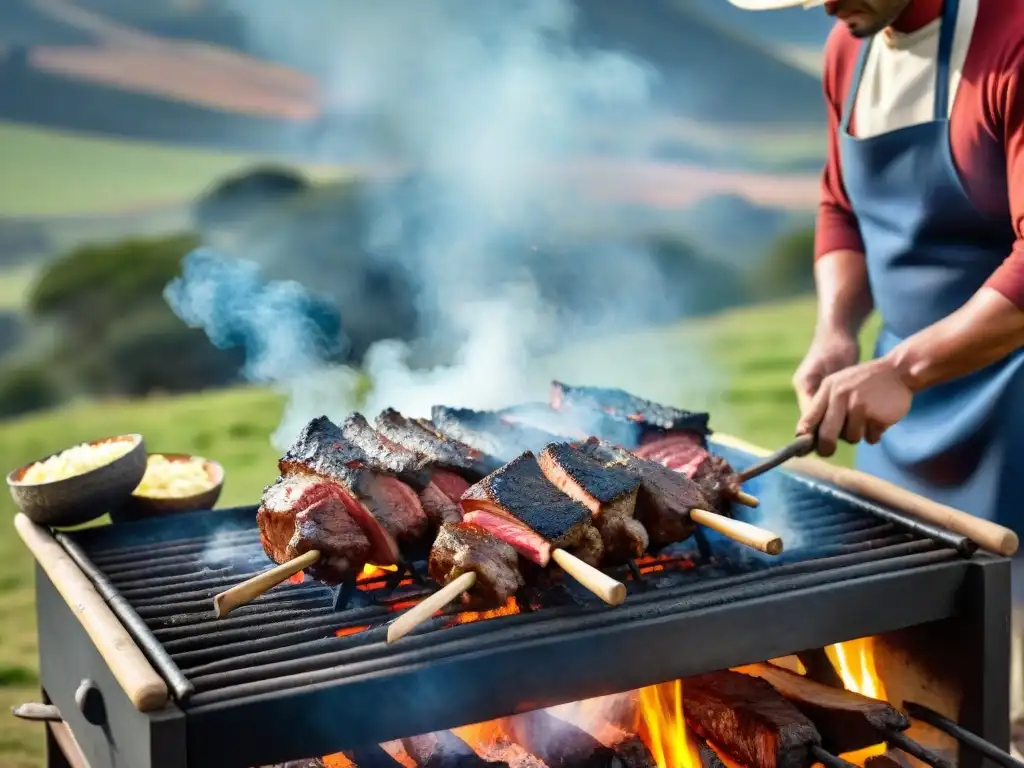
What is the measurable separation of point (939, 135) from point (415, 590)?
8.03 ft

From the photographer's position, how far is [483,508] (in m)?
2.73

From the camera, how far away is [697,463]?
3.11 metres

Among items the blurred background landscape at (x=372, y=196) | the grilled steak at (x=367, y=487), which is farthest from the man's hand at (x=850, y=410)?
the blurred background landscape at (x=372, y=196)

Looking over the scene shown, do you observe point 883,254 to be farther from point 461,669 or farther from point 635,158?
point 635,158

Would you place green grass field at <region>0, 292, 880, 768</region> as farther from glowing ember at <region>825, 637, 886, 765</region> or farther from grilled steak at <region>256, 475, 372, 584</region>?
glowing ember at <region>825, 637, 886, 765</region>

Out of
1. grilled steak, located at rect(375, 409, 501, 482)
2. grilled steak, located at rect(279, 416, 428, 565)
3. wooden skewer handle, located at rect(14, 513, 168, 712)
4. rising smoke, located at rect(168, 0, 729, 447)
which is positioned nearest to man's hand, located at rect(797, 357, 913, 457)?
grilled steak, located at rect(375, 409, 501, 482)

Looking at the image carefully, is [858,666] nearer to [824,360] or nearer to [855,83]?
[824,360]

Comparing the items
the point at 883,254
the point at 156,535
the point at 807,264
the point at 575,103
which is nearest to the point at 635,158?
the point at 575,103

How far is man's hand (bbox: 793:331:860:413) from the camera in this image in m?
3.93

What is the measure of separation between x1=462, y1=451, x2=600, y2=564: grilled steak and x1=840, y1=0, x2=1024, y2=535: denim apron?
1824 millimetres

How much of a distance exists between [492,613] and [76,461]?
154 cm

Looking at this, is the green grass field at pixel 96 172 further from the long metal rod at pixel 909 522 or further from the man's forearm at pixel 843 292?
the long metal rod at pixel 909 522

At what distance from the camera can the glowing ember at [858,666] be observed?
10.9ft

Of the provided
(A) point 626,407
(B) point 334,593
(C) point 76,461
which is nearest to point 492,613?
(B) point 334,593
